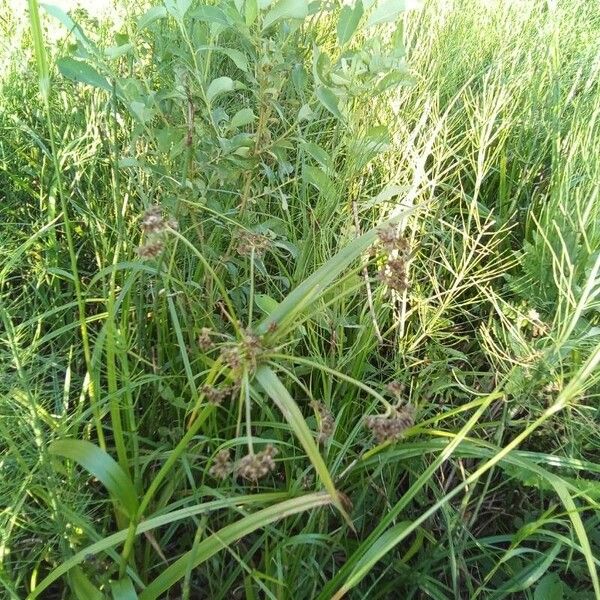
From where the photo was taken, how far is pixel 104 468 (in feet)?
2.71

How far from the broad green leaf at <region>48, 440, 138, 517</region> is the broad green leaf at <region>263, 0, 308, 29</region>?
0.68 meters

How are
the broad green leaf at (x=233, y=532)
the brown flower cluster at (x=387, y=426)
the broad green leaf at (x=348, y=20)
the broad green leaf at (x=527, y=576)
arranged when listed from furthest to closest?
the broad green leaf at (x=348, y=20) → the broad green leaf at (x=527, y=576) → the broad green leaf at (x=233, y=532) → the brown flower cluster at (x=387, y=426)

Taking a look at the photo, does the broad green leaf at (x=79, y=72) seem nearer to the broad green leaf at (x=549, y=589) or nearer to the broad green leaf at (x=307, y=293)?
the broad green leaf at (x=307, y=293)

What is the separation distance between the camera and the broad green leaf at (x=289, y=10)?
3.35ft

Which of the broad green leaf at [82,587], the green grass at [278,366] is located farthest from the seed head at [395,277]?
the broad green leaf at [82,587]

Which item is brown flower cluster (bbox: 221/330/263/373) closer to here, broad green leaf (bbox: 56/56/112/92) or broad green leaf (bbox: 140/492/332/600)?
broad green leaf (bbox: 140/492/332/600)

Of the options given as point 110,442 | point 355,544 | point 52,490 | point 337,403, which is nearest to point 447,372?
point 337,403

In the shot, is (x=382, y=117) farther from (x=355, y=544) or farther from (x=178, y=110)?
(x=355, y=544)

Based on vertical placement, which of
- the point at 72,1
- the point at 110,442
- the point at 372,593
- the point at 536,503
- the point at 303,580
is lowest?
the point at 536,503

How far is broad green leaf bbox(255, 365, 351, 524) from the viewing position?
2.23 ft

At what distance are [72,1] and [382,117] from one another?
127 cm

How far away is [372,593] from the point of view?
989 mm

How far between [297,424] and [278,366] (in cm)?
7

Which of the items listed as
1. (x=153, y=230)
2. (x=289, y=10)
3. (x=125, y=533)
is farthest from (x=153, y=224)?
(x=289, y=10)
